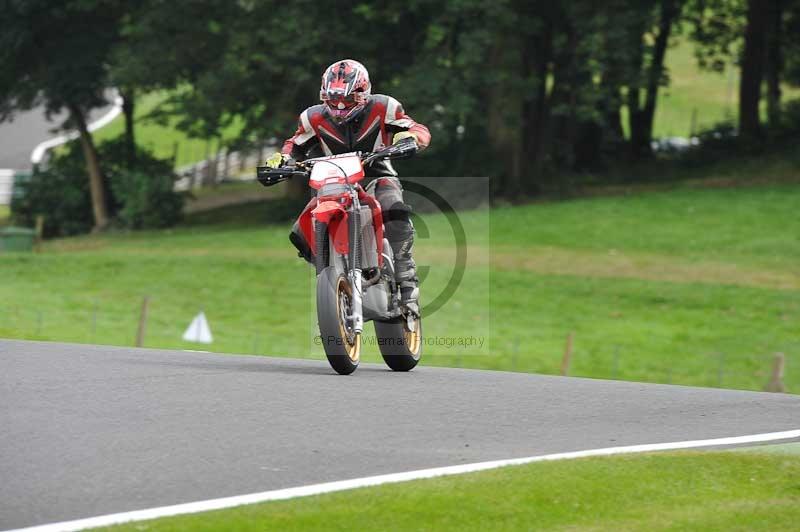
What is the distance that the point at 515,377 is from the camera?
12570 millimetres

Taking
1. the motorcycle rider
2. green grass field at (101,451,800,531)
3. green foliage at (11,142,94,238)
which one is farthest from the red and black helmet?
green foliage at (11,142,94,238)

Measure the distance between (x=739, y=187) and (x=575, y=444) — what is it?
35.9 m

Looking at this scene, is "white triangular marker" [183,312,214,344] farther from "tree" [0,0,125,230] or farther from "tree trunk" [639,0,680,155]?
"tree trunk" [639,0,680,155]

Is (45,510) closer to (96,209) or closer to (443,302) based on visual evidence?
(443,302)

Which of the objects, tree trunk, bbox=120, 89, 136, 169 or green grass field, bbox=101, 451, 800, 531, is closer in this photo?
green grass field, bbox=101, 451, 800, 531

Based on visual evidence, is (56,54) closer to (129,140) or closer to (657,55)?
(129,140)

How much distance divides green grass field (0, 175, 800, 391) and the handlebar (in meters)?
13.2

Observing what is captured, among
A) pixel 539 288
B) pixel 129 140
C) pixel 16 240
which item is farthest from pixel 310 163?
pixel 129 140

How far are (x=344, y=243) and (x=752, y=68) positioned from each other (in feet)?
131

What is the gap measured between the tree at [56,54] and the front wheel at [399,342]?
116ft

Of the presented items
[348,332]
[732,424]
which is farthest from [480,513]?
[348,332]

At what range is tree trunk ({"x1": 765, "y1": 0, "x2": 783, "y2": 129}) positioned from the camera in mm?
49162

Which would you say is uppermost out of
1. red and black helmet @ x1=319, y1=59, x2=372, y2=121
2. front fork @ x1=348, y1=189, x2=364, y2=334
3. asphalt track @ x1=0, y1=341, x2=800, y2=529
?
red and black helmet @ x1=319, y1=59, x2=372, y2=121

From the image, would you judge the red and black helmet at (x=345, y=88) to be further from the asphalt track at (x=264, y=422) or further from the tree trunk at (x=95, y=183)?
the tree trunk at (x=95, y=183)
